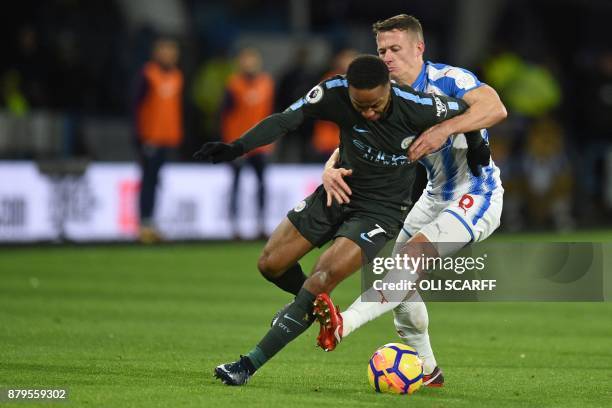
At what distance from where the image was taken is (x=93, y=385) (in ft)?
23.9

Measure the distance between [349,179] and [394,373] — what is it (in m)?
1.26

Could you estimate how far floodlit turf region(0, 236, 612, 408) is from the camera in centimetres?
722

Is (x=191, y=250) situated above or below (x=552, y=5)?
below

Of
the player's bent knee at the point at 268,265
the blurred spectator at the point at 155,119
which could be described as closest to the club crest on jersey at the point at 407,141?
the player's bent knee at the point at 268,265

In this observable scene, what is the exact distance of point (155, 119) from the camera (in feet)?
57.7

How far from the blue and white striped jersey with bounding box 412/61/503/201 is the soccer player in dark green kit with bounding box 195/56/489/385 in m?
0.20

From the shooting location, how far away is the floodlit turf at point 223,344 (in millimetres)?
7216

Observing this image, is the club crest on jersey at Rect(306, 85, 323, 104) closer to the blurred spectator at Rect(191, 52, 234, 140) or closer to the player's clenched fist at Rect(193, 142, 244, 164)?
the player's clenched fist at Rect(193, 142, 244, 164)

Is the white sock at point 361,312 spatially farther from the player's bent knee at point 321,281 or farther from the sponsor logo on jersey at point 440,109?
the sponsor logo on jersey at point 440,109

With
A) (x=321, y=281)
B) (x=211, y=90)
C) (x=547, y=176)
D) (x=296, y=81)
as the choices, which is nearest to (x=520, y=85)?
(x=547, y=176)

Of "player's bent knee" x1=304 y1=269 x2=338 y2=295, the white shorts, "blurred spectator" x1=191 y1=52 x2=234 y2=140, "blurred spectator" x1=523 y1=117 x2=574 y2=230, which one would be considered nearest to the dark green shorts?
the white shorts

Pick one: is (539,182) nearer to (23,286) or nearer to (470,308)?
(470,308)

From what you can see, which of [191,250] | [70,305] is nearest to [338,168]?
[70,305]

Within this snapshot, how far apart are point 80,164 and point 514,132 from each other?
791cm
